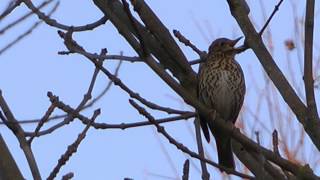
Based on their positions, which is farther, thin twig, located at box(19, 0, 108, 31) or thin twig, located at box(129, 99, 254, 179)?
thin twig, located at box(19, 0, 108, 31)

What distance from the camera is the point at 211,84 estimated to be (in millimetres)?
5168

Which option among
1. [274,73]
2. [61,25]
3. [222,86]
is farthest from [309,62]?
[222,86]

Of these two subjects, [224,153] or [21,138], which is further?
[224,153]

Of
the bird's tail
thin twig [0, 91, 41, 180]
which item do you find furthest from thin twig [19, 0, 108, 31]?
the bird's tail

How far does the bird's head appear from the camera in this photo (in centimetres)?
536

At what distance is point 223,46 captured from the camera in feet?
17.7

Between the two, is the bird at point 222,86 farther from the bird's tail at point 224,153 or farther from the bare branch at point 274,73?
the bare branch at point 274,73

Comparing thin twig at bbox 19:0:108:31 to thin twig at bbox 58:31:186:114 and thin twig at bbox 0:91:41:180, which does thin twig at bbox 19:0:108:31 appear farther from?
thin twig at bbox 0:91:41:180

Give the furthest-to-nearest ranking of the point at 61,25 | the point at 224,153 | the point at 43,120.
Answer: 1. the point at 224,153
2. the point at 61,25
3. the point at 43,120

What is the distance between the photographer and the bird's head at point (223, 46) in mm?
5355

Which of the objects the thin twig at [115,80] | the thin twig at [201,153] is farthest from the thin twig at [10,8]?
the thin twig at [201,153]

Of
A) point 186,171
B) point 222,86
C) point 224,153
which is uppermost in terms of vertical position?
point 222,86

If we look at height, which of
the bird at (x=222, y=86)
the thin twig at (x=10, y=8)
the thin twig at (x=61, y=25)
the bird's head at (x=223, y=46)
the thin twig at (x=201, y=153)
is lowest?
the thin twig at (x=201, y=153)

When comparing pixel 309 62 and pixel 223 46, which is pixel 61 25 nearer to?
pixel 309 62
